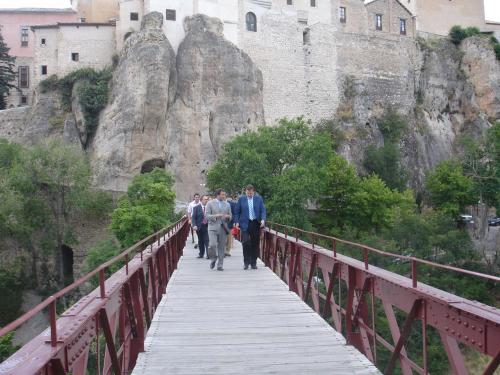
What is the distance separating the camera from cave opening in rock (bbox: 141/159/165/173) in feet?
121

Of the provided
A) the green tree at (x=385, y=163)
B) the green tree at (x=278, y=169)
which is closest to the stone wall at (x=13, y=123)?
the green tree at (x=278, y=169)

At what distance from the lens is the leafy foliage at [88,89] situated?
38.1 m

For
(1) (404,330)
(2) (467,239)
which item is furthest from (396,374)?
(1) (404,330)

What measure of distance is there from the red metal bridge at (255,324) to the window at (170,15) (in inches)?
1240

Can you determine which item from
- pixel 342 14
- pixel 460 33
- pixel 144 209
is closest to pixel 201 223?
pixel 144 209

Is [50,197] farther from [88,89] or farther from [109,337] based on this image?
[109,337]

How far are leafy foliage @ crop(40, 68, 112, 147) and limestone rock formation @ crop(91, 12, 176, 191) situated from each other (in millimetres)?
1269

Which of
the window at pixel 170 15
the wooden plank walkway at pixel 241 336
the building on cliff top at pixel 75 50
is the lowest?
the wooden plank walkway at pixel 241 336

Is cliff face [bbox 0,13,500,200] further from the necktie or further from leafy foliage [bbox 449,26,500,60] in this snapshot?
the necktie

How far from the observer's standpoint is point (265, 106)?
4250cm

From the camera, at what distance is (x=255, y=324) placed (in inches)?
286

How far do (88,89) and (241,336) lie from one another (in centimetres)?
3461

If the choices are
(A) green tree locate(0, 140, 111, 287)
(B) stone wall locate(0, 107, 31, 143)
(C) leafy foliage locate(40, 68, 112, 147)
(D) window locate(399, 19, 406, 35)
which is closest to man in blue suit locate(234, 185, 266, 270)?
(A) green tree locate(0, 140, 111, 287)

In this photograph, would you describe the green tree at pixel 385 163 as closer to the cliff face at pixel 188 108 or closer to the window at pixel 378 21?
the cliff face at pixel 188 108
